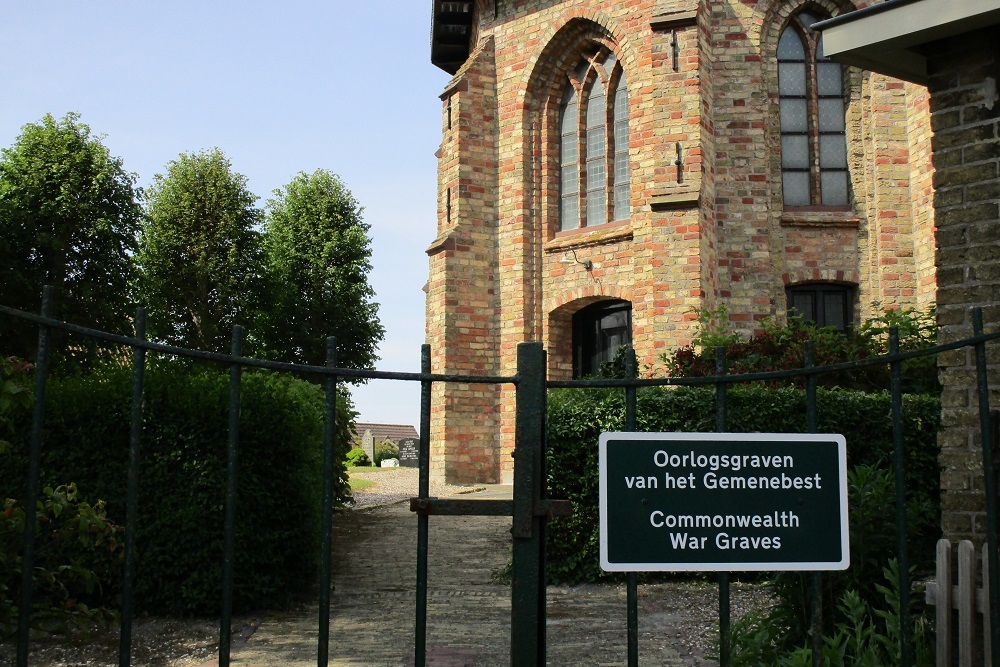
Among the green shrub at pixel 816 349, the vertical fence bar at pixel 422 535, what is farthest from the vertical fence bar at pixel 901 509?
the green shrub at pixel 816 349

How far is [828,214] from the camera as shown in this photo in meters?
16.1

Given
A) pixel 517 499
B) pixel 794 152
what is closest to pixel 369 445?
pixel 794 152

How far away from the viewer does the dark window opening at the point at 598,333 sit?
16906 millimetres

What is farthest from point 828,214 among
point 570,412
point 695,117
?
point 570,412

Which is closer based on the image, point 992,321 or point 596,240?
point 992,321

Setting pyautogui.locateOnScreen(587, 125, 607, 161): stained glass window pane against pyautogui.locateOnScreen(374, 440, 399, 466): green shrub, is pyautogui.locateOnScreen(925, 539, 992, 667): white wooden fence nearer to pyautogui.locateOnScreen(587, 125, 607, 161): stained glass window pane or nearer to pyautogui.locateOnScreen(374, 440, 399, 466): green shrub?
pyautogui.locateOnScreen(587, 125, 607, 161): stained glass window pane

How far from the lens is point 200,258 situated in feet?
98.5

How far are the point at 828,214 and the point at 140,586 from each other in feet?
41.3

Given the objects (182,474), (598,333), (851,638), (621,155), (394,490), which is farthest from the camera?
(394,490)

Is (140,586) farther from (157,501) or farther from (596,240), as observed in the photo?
(596,240)

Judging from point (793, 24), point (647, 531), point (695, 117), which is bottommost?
point (647, 531)

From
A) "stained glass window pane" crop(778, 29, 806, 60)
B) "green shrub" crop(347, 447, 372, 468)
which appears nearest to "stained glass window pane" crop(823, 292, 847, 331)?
"stained glass window pane" crop(778, 29, 806, 60)

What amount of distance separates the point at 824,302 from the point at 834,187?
204 centimetres

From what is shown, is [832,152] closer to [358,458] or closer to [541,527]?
[541,527]
